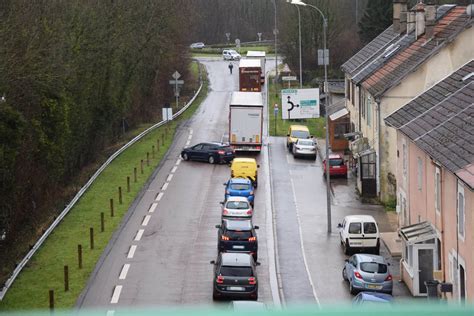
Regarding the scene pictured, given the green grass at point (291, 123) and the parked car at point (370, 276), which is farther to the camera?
the green grass at point (291, 123)

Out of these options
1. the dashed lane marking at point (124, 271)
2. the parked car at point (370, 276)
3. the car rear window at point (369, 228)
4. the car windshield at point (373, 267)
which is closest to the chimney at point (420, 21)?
the car rear window at point (369, 228)

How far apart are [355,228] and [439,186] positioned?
781 centimetres

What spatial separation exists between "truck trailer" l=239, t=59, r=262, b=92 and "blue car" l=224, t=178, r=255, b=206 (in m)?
39.5

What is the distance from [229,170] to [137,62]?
49.8 ft

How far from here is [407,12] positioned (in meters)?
50.8

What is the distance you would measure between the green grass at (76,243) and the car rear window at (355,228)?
30.2 feet

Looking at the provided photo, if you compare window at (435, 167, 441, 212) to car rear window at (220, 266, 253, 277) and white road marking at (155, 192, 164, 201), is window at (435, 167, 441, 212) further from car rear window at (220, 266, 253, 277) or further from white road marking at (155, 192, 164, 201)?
white road marking at (155, 192, 164, 201)

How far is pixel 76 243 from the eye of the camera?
33250 mm

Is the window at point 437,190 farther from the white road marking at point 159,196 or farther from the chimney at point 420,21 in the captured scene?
the chimney at point 420,21

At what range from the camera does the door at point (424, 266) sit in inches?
1083

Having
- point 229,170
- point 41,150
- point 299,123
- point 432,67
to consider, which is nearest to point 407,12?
point 432,67

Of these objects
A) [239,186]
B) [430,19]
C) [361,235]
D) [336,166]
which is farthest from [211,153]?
[361,235]

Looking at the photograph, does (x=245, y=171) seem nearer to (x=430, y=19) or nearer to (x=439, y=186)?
(x=430, y=19)

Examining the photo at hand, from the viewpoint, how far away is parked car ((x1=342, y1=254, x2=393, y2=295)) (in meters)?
27.5
